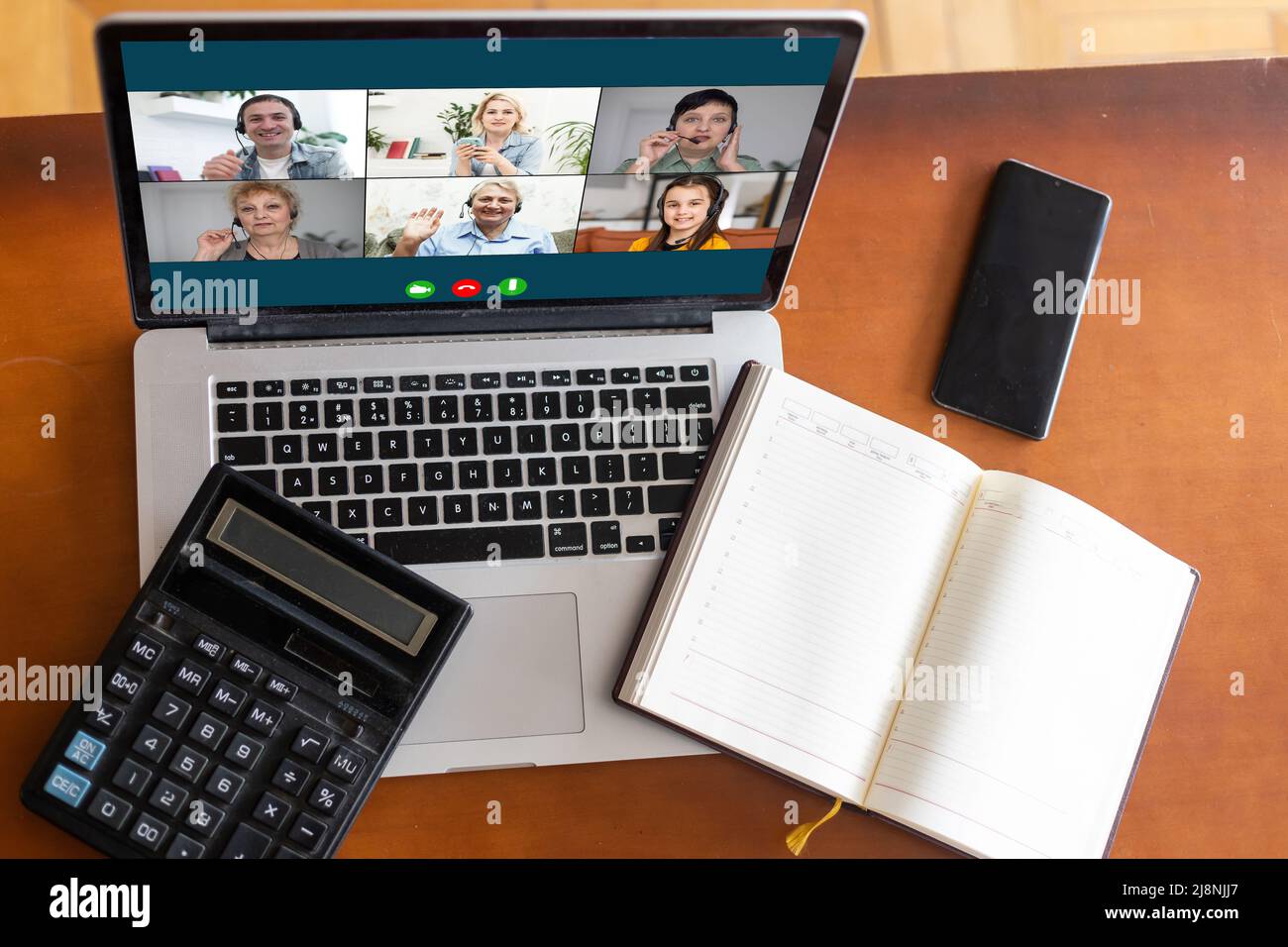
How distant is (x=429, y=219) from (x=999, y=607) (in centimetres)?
47

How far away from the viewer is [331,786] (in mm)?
689

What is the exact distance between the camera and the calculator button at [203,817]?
0.67 metres

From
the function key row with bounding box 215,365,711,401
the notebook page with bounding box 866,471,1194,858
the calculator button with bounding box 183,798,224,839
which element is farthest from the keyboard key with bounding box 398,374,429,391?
the notebook page with bounding box 866,471,1194,858

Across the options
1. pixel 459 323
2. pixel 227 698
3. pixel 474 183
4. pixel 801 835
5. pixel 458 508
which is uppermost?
pixel 474 183

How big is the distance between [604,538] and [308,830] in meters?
0.27

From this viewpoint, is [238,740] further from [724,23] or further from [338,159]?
[724,23]

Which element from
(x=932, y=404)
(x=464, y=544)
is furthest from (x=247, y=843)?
(x=932, y=404)

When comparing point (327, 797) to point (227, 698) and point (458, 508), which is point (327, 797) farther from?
point (458, 508)

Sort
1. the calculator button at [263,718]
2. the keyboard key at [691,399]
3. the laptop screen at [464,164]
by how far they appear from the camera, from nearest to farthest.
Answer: the laptop screen at [464,164] < the calculator button at [263,718] < the keyboard key at [691,399]

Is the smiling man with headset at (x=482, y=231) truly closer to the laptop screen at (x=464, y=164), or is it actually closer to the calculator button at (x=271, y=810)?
the laptop screen at (x=464, y=164)

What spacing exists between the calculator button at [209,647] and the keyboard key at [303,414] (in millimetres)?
157

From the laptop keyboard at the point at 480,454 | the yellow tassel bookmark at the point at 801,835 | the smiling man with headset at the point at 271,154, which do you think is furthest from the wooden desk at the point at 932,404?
the smiling man with headset at the point at 271,154

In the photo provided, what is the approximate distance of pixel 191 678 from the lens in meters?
0.69
